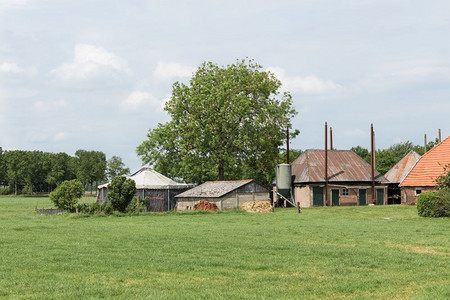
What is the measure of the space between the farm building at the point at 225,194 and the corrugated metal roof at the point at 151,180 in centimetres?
189

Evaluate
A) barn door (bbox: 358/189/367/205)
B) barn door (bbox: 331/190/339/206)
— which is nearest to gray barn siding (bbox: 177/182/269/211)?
barn door (bbox: 331/190/339/206)

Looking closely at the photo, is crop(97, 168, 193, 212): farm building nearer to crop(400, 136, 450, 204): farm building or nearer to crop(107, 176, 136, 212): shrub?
crop(107, 176, 136, 212): shrub

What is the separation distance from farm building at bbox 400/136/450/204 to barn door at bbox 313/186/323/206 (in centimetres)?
899

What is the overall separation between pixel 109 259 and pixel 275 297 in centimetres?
721

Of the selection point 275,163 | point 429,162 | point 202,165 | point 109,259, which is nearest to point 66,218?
point 202,165

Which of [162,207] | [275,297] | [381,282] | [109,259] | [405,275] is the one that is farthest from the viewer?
[162,207]

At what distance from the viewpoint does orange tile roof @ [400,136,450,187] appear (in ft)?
182

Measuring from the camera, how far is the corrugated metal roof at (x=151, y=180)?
56281 mm

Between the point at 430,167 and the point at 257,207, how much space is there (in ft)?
63.1

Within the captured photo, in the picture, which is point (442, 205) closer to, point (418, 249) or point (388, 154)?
point (418, 249)

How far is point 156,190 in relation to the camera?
185 ft

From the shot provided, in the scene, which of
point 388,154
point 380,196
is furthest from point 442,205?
point 388,154

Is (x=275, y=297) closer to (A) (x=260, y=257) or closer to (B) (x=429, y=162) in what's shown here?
(A) (x=260, y=257)

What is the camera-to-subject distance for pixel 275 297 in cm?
1170
